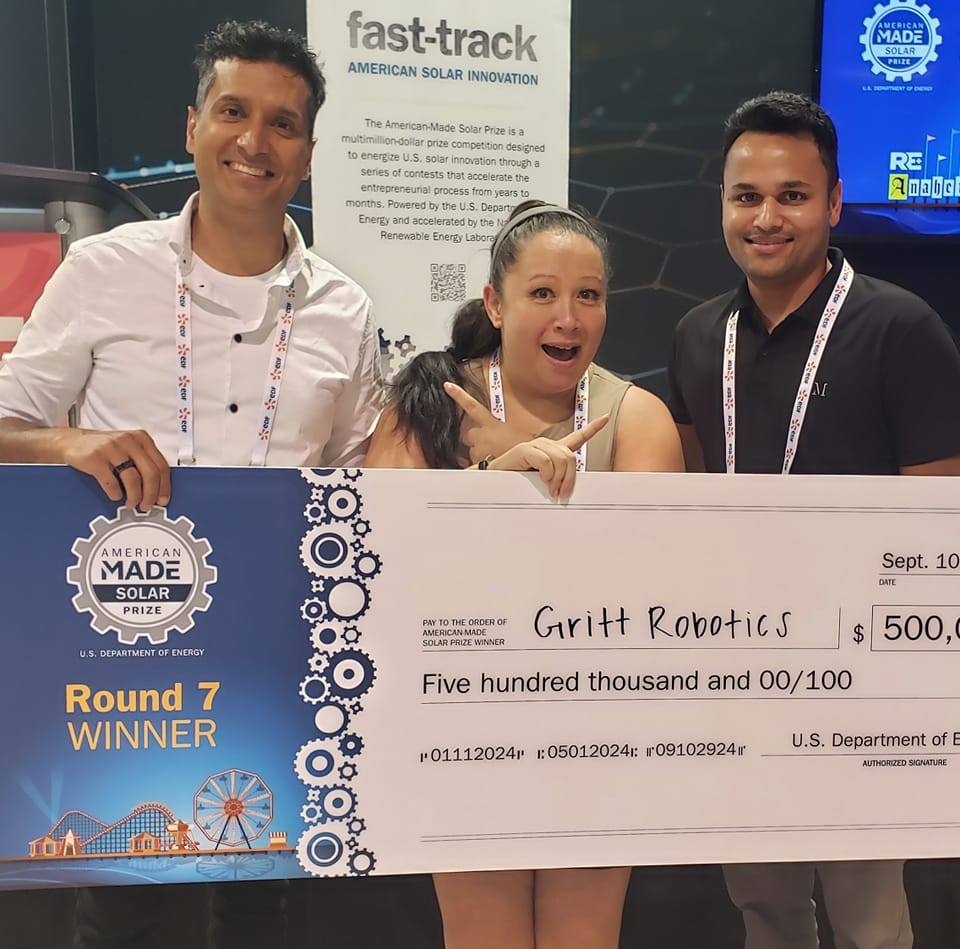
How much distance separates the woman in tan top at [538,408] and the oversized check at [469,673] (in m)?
0.20

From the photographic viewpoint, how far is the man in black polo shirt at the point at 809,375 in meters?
1.75

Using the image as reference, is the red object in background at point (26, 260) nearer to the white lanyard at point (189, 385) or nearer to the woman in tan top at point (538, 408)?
the white lanyard at point (189, 385)

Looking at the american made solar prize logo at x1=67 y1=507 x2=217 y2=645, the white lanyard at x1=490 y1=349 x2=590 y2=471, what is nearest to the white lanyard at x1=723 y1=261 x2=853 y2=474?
the white lanyard at x1=490 y1=349 x2=590 y2=471

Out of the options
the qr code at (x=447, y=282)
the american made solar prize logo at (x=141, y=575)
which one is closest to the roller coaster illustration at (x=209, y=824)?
the american made solar prize logo at (x=141, y=575)

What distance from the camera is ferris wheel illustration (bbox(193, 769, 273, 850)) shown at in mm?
1271

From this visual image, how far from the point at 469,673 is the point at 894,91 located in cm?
306

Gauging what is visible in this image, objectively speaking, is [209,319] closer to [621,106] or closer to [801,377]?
[801,377]

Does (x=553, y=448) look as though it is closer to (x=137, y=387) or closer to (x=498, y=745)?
(x=498, y=745)

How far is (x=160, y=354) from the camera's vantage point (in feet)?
5.56

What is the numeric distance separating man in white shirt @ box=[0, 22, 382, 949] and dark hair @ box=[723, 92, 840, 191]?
3.08 ft

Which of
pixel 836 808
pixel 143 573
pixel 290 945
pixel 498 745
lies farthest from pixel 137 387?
pixel 836 808
